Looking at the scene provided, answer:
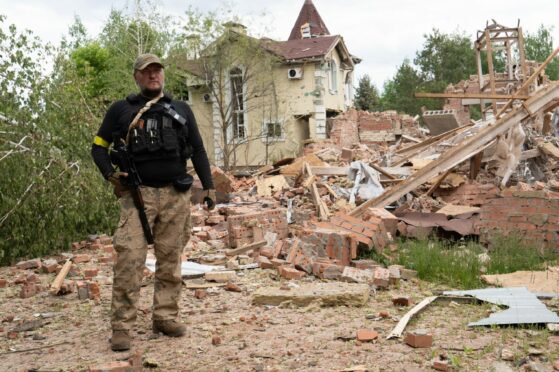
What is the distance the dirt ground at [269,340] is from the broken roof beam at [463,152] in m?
3.60

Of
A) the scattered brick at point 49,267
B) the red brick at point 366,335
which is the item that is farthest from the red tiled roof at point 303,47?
the red brick at point 366,335

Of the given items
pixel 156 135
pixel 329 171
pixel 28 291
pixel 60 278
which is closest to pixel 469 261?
pixel 156 135

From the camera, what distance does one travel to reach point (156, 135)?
13.6 ft

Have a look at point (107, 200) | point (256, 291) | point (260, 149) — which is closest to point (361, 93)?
point (260, 149)

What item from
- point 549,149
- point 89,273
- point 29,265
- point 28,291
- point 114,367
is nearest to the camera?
point 114,367

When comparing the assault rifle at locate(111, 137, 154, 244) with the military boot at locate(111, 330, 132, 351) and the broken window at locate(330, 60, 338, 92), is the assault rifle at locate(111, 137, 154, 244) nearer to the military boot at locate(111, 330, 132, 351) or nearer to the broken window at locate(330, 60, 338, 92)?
the military boot at locate(111, 330, 132, 351)

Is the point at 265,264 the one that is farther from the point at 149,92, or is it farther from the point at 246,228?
the point at 149,92

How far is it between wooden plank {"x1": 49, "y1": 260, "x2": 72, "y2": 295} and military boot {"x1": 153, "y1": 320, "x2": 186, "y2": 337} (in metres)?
1.89

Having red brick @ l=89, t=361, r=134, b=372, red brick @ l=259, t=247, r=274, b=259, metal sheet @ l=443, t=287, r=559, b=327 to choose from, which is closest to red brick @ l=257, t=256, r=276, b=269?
red brick @ l=259, t=247, r=274, b=259

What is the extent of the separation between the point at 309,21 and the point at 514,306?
29.4m

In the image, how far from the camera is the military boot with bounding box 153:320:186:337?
14.0 feet

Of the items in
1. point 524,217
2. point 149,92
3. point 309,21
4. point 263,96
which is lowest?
point 524,217

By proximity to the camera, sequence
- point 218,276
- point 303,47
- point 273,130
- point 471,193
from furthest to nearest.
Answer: point 303,47, point 273,130, point 471,193, point 218,276

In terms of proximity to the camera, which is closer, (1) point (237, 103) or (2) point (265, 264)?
(2) point (265, 264)
